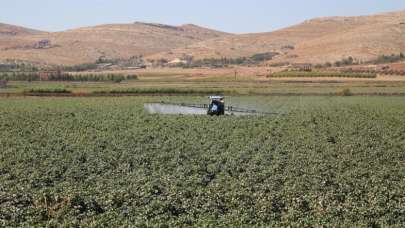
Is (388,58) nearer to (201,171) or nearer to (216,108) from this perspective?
(216,108)

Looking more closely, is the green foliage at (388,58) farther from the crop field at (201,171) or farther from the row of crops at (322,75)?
the crop field at (201,171)

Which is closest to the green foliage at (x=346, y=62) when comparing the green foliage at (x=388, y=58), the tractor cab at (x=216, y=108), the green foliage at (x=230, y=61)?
the green foliage at (x=388, y=58)

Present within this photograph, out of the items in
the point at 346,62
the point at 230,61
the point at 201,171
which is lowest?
the point at 201,171

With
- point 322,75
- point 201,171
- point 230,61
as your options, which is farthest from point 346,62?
point 201,171

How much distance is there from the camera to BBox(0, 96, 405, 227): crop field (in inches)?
590

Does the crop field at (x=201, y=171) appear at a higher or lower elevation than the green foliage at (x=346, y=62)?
lower

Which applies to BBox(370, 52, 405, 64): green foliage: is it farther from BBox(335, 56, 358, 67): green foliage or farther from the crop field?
the crop field

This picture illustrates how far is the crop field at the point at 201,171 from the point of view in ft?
49.2

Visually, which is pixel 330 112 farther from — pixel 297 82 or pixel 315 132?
pixel 297 82

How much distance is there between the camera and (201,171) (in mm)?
20453

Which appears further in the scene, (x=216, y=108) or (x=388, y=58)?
(x=388, y=58)

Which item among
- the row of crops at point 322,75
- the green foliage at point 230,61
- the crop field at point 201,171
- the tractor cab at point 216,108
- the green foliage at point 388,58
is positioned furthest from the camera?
the green foliage at point 230,61

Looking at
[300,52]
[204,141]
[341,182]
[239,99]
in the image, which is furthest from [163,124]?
[300,52]

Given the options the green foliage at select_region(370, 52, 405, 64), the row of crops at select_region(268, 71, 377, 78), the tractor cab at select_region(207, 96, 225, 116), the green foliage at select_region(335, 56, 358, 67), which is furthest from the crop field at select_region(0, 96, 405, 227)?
the green foliage at select_region(335, 56, 358, 67)
